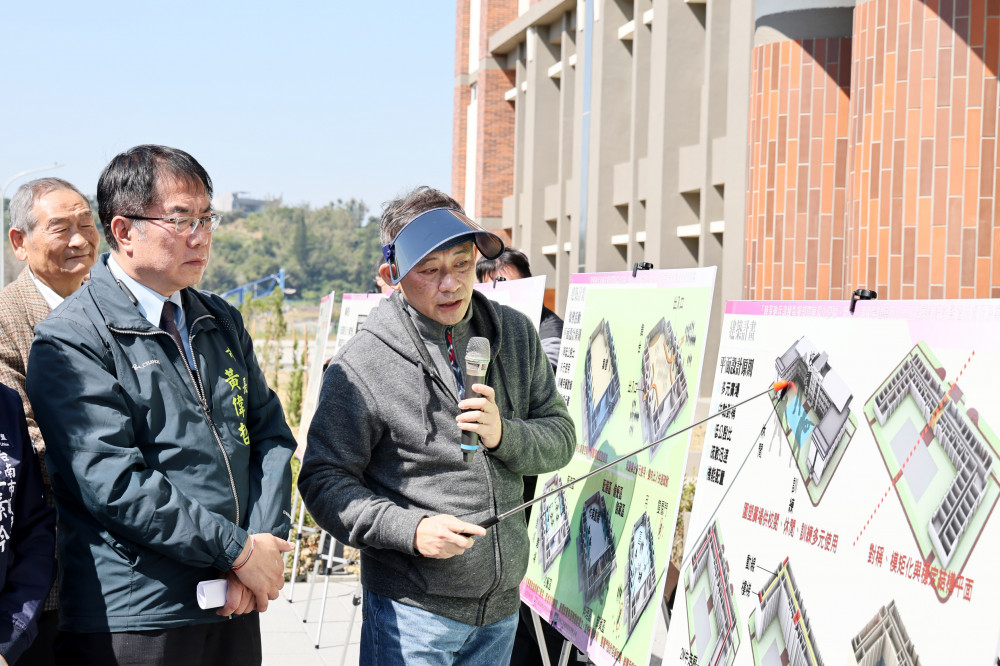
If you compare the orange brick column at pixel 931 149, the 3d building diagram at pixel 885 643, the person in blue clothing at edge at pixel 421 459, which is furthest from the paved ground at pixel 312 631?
the 3d building diagram at pixel 885 643

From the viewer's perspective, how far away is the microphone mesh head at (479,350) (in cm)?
233

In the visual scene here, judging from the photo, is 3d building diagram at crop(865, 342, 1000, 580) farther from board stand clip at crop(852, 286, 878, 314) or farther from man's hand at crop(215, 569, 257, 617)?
man's hand at crop(215, 569, 257, 617)

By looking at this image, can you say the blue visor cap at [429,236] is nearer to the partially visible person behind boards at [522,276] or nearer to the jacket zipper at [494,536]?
the jacket zipper at [494,536]

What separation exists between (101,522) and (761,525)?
5.22 ft

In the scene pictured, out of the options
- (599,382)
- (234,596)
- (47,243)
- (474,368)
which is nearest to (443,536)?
(474,368)

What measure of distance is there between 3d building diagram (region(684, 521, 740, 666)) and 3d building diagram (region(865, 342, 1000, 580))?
26.6 inches

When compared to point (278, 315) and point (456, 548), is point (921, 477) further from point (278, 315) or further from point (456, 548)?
point (278, 315)

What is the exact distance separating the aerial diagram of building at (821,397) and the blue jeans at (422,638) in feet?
3.17

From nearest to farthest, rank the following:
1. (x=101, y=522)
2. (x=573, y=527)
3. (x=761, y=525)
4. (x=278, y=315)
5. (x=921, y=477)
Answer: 1. (x=921, y=477)
2. (x=101, y=522)
3. (x=761, y=525)
4. (x=573, y=527)
5. (x=278, y=315)

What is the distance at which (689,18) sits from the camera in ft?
55.8

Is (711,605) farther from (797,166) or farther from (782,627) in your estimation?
(797,166)

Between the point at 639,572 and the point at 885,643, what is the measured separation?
1.15 metres

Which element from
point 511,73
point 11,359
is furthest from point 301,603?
point 511,73

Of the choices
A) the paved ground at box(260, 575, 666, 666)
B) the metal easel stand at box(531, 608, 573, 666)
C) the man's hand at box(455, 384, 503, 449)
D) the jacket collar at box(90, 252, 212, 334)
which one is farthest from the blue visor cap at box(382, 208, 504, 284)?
the paved ground at box(260, 575, 666, 666)
